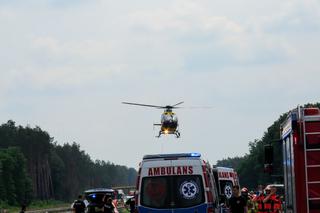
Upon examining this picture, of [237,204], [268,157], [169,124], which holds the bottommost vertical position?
[237,204]

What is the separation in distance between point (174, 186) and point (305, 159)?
5322 mm

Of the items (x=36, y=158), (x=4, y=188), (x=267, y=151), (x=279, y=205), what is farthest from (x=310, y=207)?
(x=36, y=158)

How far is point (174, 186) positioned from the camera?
19453 millimetres

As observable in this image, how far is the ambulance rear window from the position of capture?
19.4 metres

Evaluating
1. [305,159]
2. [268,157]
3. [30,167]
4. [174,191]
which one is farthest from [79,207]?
[30,167]

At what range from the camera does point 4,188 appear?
136750mm

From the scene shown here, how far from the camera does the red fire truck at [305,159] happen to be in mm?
14438

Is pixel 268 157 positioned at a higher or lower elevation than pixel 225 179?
lower

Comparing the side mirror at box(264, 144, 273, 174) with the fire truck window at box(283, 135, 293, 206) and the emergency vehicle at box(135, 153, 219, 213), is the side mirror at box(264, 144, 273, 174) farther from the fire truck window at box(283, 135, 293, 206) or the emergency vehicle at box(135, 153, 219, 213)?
the emergency vehicle at box(135, 153, 219, 213)

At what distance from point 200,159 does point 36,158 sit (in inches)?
6158

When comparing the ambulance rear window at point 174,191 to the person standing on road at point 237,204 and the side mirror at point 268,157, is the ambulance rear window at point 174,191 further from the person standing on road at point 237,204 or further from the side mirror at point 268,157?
the side mirror at point 268,157

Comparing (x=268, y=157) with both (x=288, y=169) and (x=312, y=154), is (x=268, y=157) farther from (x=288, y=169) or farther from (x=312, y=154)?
(x=312, y=154)

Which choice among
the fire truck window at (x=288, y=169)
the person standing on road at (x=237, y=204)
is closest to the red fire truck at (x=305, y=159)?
the fire truck window at (x=288, y=169)

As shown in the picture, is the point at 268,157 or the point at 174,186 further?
the point at 174,186
